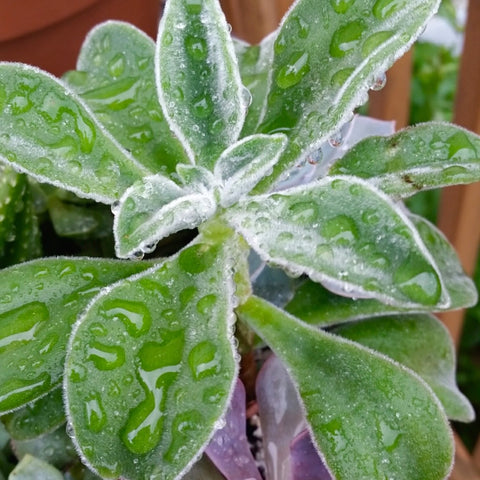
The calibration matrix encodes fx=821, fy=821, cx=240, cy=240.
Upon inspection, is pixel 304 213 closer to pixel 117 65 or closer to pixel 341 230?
pixel 341 230

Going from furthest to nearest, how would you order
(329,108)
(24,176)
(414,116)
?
(414,116) < (24,176) < (329,108)

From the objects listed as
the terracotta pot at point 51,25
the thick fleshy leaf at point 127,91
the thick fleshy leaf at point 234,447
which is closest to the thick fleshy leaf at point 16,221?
the thick fleshy leaf at point 127,91

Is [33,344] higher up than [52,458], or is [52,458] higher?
[33,344]

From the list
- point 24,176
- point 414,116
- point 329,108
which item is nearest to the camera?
point 329,108

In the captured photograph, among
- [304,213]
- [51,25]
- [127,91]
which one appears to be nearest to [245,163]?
[304,213]

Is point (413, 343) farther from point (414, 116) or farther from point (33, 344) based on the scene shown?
point (414, 116)

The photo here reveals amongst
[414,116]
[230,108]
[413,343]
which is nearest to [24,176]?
[230,108]

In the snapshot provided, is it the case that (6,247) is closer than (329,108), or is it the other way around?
(329,108)

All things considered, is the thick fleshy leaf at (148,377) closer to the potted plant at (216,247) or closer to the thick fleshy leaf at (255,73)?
the potted plant at (216,247)

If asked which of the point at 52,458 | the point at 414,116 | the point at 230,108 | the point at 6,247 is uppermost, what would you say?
the point at 230,108
